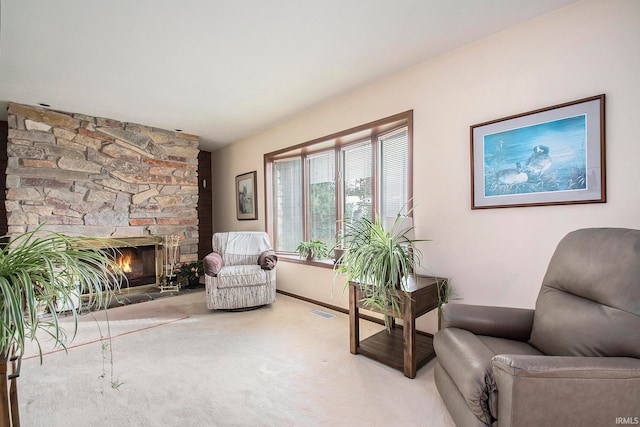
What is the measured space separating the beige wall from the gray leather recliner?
44cm

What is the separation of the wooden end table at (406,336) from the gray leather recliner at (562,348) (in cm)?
29

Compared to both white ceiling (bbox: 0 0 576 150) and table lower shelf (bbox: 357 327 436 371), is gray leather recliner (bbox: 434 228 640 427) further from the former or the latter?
white ceiling (bbox: 0 0 576 150)

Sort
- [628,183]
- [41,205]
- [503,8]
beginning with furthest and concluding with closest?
[41,205], [503,8], [628,183]

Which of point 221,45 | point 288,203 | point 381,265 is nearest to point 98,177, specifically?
point 288,203

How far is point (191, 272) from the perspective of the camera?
4680mm

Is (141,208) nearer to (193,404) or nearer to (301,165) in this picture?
(301,165)

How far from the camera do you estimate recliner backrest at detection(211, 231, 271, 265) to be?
3.97 meters

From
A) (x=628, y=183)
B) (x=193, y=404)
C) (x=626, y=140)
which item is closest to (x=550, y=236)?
(x=628, y=183)

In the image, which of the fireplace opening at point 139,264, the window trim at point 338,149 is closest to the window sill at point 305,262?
the window trim at point 338,149

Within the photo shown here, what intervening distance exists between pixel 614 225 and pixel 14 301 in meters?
2.96

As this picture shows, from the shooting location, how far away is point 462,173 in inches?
94.3

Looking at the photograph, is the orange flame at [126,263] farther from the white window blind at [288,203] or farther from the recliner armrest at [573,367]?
the recliner armrest at [573,367]

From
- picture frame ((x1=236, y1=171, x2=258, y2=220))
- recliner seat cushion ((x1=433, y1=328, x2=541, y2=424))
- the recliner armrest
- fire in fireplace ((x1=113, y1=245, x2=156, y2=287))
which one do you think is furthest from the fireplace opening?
the recliner armrest

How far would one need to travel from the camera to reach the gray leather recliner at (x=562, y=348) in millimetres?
A: 1068
